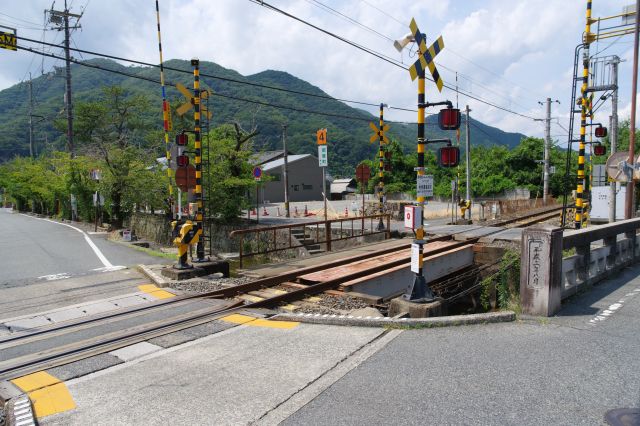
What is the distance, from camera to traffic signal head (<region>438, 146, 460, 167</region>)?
6629 mm

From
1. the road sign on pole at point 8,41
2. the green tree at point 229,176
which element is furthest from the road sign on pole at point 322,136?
the green tree at point 229,176

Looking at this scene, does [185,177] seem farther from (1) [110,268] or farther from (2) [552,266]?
(2) [552,266]

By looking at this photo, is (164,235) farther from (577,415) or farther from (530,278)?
(577,415)

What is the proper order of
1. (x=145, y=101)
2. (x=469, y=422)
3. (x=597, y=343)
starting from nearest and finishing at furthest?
(x=469, y=422)
(x=597, y=343)
(x=145, y=101)

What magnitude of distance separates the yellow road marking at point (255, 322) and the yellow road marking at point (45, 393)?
8.61 ft

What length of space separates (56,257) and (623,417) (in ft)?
51.9

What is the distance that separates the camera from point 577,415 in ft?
11.6

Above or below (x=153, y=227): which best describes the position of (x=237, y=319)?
below

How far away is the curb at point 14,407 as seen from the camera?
3.83 metres

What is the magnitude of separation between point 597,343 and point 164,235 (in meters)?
21.3

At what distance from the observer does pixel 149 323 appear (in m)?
6.78

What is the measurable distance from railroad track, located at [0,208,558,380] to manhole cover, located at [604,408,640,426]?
531 cm

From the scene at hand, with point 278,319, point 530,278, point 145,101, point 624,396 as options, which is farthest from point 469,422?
point 145,101

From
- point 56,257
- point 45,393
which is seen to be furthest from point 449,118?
point 56,257
